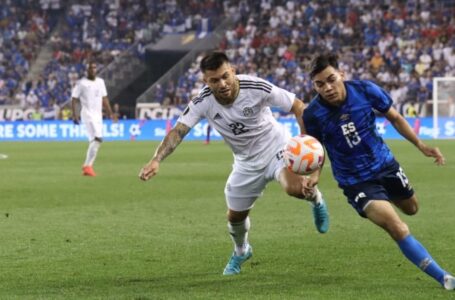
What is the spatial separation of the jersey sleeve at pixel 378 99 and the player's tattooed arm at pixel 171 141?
1.66 m

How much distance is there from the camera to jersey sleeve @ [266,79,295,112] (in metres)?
8.99

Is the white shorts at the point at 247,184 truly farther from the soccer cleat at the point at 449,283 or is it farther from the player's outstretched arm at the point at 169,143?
the soccer cleat at the point at 449,283

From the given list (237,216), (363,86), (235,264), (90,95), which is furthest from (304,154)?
(90,95)

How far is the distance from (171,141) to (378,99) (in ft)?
5.94

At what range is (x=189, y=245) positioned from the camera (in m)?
10.9

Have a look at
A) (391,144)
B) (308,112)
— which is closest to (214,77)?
(308,112)

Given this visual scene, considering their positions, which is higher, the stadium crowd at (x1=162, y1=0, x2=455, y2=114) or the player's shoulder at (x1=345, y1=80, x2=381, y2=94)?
the player's shoulder at (x1=345, y1=80, x2=381, y2=94)

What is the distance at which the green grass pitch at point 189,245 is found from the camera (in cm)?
804

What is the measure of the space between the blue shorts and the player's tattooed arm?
1556mm

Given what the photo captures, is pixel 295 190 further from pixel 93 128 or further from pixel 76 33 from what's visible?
pixel 76 33

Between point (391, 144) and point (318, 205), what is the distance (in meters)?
26.4

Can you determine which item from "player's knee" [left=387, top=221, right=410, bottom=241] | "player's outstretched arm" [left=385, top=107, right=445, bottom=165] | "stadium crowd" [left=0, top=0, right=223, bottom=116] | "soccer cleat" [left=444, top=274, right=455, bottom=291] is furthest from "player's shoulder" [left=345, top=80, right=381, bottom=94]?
"stadium crowd" [left=0, top=0, right=223, bottom=116]

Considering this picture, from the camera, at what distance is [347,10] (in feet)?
159

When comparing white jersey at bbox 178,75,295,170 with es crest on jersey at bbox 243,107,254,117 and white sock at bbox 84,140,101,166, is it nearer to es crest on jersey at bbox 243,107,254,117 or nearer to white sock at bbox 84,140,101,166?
es crest on jersey at bbox 243,107,254,117
